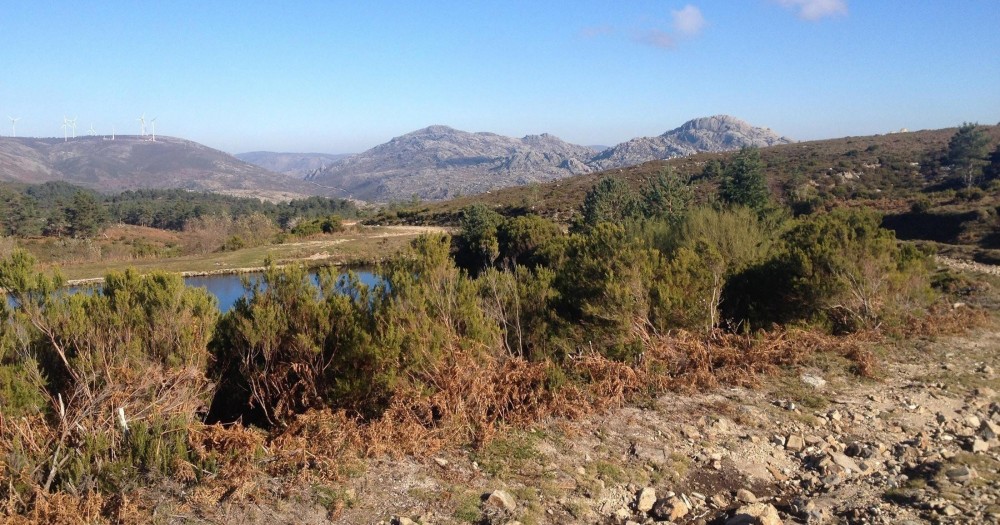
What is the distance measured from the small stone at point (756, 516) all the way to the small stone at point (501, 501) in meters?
2.09

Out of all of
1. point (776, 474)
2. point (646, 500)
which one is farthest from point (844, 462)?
point (646, 500)

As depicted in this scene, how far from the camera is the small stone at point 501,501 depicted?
564 centimetres

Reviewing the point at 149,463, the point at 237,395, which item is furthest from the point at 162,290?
the point at 149,463

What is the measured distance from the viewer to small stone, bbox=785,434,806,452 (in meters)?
7.24

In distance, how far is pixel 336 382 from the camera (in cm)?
805

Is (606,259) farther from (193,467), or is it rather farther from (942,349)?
(193,467)

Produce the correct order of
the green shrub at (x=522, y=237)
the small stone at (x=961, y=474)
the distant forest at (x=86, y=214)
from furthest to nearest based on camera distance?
the distant forest at (x=86, y=214) < the green shrub at (x=522, y=237) < the small stone at (x=961, y=474)

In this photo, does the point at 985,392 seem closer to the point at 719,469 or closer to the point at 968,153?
the point at 719,469

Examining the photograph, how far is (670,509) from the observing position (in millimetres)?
5785

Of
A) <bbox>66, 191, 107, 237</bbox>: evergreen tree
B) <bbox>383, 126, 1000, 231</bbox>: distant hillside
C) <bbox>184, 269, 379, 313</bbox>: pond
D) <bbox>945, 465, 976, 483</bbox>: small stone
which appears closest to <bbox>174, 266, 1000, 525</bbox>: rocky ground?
<bbox>945, 465, 976, 483</bbox>: small stone

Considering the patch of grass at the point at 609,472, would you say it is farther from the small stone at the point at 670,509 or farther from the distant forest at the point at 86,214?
the distant forest at the point at 86,214

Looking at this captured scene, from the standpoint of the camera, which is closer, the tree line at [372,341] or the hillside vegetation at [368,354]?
the hillside vegetation at [368,354]

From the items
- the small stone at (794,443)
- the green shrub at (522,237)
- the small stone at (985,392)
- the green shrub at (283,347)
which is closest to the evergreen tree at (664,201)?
the green shrub at (522,237)

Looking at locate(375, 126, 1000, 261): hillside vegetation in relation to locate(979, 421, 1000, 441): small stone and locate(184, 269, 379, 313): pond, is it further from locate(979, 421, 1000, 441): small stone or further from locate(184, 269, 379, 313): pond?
locate(184, 269, 379, 313): pond
